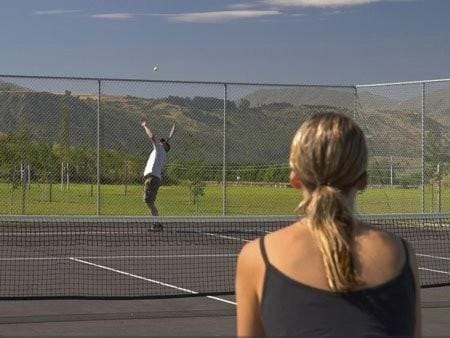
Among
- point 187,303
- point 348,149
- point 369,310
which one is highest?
point 348,149

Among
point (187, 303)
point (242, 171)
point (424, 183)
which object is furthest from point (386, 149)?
point (187, 303)

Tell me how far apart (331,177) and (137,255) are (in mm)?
11585

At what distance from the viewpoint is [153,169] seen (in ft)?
59.6

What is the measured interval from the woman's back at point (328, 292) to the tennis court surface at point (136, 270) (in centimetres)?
574

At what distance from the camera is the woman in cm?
231

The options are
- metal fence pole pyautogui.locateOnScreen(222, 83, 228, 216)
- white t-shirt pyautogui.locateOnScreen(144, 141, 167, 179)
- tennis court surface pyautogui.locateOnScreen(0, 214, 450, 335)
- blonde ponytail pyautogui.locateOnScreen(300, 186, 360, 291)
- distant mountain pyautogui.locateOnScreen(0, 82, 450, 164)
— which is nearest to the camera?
blonde ponytail pyautogui.locateOnScreen(300, 186, 360, 291)

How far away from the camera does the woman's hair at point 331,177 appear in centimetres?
233

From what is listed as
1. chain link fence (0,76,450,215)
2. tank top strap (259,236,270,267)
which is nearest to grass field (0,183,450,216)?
chain link fence (0,76,450,215)

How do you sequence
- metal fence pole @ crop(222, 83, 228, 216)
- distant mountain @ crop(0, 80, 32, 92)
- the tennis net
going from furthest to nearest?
metal fence pole @ crop(222, 83, 228, 216) → distant mountain @ crop(0, 80, 32, 92) → the tennis net

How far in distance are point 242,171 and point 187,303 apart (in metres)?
11.6

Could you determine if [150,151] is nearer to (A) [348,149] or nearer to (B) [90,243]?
(B) [90,243]

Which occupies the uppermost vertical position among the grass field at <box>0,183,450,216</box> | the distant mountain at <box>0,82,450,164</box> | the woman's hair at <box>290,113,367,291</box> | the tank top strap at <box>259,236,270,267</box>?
the distant mountain at <box>0,82,450,164</box>

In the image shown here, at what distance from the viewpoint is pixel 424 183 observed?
2005 centimetres

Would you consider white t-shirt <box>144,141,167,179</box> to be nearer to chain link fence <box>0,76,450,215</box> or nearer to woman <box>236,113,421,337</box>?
chain link fence <box>0,76,450,215</box>
